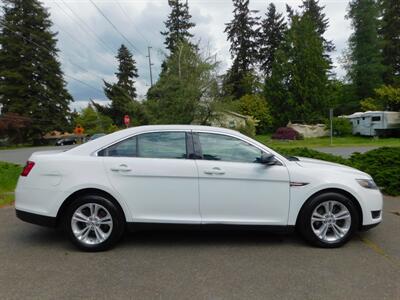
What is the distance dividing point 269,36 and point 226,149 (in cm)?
6087

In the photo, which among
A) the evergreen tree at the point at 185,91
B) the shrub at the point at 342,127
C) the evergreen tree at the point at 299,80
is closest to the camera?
the evergreen tree at the point at 185,91

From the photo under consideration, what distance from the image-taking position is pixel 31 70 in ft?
141

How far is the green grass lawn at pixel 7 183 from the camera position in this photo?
651 cm

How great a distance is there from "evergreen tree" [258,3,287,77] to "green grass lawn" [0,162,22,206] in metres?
54.9

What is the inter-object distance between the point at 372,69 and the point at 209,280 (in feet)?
157

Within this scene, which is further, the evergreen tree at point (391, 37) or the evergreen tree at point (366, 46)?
the evergreen tree at point (391, 37)

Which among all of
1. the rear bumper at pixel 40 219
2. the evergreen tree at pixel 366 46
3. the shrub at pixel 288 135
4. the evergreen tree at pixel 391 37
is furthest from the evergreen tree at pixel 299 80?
the rear bumper at pixel 40 219

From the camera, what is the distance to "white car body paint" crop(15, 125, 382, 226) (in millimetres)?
3762

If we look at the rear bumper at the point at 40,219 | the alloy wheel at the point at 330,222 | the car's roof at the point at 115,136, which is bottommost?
the alloy wheel at the point at 330,222

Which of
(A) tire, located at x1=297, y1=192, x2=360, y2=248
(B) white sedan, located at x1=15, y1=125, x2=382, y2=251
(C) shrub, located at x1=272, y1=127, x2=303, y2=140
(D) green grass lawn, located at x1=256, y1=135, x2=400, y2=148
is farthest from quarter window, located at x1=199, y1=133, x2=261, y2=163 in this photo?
(C) shrub, located at x1=272, y1=127, x2=303, y2=140

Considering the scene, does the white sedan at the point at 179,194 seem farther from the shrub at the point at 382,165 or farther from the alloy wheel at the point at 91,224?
the shrub at the point at 382,165

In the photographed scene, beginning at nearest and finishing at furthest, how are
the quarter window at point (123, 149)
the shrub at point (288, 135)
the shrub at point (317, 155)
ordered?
the quarter window at point (123, 149) < the shrub at point (317, 155) < the shrub at point (288, 135)

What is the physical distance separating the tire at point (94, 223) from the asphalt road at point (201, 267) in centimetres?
14

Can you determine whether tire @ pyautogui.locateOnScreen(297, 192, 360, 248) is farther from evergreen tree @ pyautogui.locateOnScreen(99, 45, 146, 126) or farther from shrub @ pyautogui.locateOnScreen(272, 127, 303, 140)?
evergreen tree @ pyautogui.locateOnScreen(99, 45, 146, 126)
